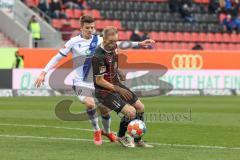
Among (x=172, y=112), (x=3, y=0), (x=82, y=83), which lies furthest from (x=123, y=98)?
(x=3, y=0)

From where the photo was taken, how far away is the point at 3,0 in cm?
3422

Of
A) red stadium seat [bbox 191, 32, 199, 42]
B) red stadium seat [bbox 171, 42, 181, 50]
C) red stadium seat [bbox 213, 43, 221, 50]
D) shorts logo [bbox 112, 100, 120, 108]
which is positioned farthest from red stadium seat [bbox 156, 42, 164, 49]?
shorts logo [bbox 112, 100, 120, 108]

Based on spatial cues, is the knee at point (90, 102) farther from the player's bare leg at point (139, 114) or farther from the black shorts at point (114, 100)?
the player's bare leg at point (139, 114)

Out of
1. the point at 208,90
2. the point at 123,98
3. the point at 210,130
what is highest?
the point at 123,98

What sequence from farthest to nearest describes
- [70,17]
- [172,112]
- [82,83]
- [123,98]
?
[70,17], [172,112], [82,83], [123,98]

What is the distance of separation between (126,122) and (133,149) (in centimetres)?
69

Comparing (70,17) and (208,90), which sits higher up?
(70,17)

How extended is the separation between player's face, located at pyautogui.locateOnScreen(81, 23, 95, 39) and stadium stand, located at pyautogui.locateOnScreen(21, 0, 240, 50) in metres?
23.3

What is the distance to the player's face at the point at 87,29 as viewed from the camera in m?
12.7

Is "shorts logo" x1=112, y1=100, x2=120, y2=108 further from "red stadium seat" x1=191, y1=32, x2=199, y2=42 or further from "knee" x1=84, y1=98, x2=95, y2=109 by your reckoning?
"red stadium seat" x1=191, y1=32, x2=199, y2=42

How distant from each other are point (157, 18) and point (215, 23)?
393 cm

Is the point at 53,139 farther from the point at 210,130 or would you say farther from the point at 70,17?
the point at 70,17

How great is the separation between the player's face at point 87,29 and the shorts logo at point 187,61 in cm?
1983

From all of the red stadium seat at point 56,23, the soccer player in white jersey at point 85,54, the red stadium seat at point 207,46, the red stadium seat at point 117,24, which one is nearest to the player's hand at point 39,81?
the soccer player in white jersey at point 85,54
